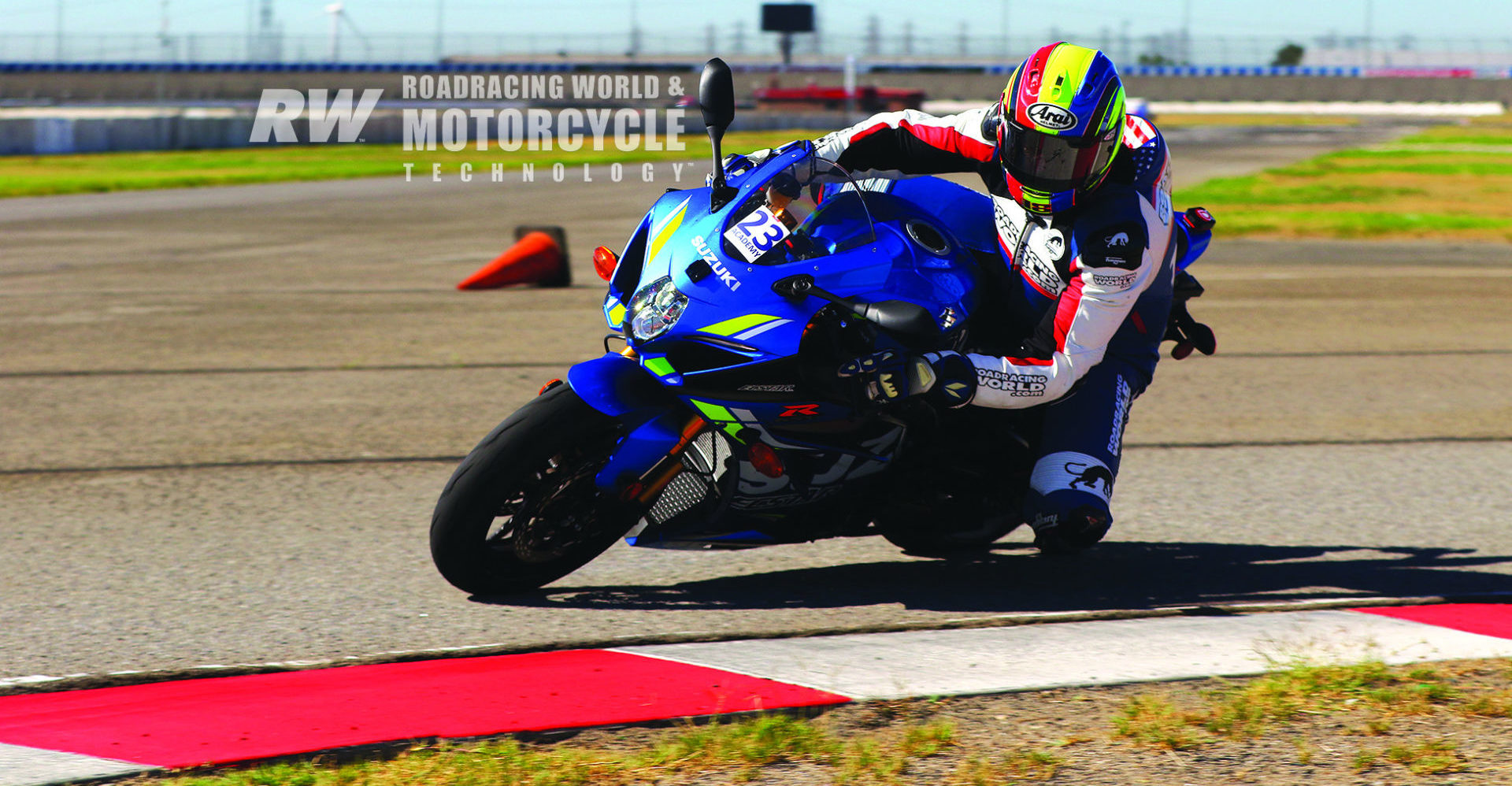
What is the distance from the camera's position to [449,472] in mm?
5973

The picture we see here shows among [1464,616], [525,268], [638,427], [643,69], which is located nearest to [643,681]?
[638,427]

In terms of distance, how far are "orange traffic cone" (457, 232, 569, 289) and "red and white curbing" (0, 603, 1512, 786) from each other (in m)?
8.72

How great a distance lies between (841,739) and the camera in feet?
10.5

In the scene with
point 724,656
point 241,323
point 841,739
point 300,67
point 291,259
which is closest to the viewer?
point 841,739

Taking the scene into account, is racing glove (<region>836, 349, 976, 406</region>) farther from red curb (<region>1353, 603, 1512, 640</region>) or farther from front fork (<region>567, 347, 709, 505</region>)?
red curb (<region>1353, 603, 1512, 640</region>)

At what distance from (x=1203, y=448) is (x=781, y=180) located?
313 centimetres

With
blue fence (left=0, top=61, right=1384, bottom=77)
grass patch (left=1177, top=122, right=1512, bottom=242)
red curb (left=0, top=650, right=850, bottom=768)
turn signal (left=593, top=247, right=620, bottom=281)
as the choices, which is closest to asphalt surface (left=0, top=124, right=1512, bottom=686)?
red curb (left=0, top=650, right=850, bottom=768)

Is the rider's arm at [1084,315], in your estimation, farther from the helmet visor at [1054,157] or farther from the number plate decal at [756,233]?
the number plate decal at [756,233]

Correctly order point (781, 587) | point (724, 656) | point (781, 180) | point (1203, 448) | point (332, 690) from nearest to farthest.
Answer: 1. point (332, 690)
2. point (724, 656)
3. point (781, 180)
4. point (781, 587)
5. point (1203, 448)

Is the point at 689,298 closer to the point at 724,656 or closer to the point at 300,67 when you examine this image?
the point at 724,656

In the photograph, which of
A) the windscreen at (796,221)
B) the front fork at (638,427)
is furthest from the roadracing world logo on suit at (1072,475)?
the front fork at (638,427)

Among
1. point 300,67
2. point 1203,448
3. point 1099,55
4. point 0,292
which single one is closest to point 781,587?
point 1099,55

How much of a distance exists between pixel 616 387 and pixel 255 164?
93.4 feet

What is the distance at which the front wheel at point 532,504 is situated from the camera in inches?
156
